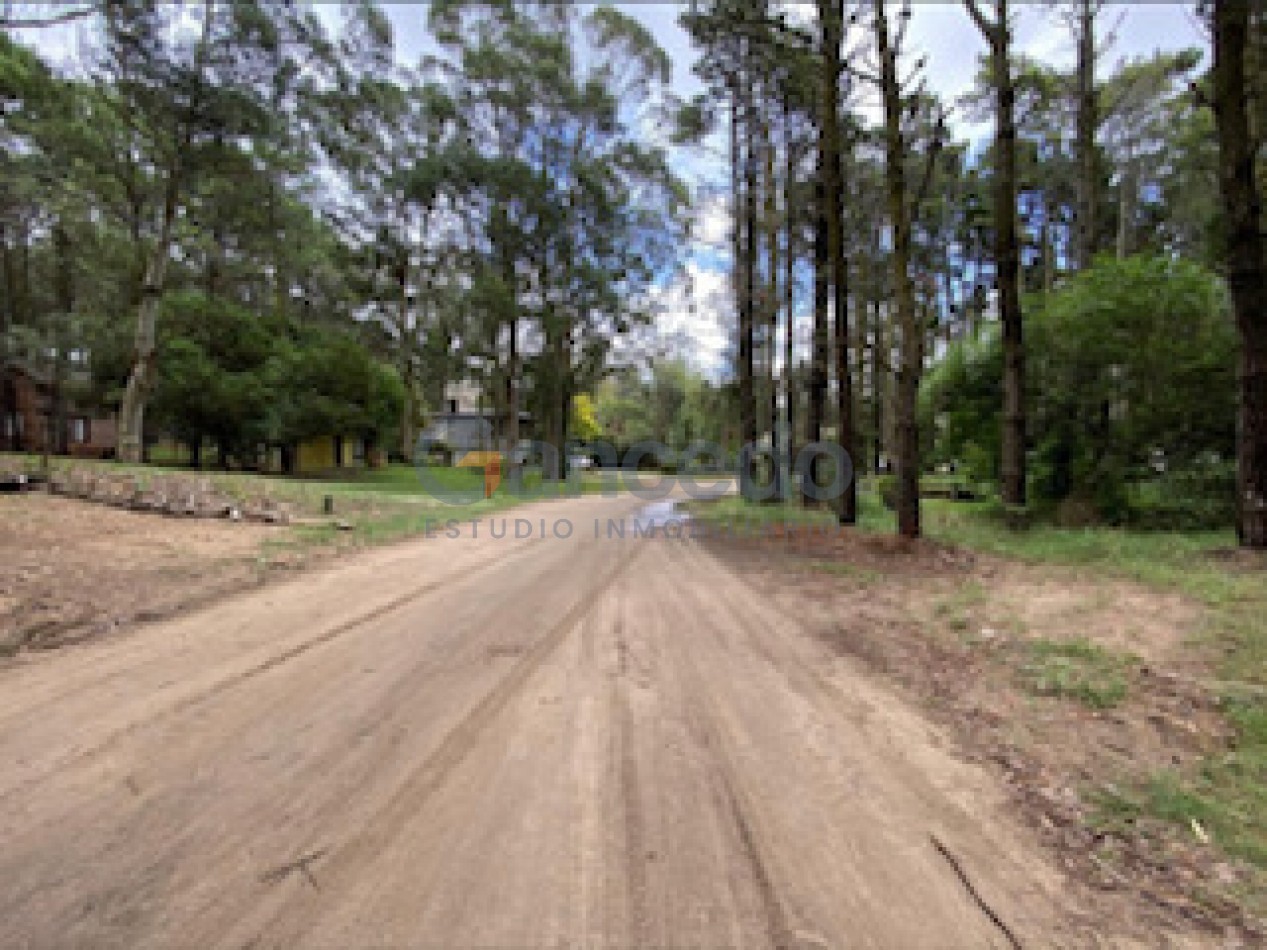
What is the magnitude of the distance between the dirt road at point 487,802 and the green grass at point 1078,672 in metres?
1.07

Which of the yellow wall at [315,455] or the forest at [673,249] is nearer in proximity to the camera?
the forest at [673,249]

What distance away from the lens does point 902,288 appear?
25.6 feet

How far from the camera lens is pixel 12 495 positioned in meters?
8.02

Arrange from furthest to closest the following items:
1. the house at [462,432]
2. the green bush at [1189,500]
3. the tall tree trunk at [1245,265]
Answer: the house at [462,432], the green bush at [1189,500], the tall tree trunk at [1245,265]

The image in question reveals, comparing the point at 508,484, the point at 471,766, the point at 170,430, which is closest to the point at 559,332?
the point at 508,484

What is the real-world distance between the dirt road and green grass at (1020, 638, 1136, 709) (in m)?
1.07

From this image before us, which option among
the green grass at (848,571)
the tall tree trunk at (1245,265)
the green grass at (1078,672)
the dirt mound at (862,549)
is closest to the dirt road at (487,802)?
the green grass at (1078,672)

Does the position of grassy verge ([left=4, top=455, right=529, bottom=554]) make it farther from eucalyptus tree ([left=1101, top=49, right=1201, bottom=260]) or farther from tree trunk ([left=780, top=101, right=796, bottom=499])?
eucalyptus tree ([left=1101, top=49, right=1201, bottom=260])

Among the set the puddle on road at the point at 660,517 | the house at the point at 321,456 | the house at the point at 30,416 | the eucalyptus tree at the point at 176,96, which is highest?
the eucalyptus tree at the point at 176,96

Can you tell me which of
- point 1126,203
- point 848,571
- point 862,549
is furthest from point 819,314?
point 1126,203

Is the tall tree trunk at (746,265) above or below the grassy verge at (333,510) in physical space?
above

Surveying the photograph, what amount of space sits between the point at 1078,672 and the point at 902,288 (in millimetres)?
5620

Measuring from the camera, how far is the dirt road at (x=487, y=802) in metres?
1.75

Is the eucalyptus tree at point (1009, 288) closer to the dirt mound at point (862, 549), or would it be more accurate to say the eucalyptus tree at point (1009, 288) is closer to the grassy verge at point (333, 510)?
the dirt mound at point (862, 549)
